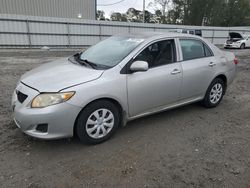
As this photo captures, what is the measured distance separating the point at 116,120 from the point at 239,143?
76.3 inches

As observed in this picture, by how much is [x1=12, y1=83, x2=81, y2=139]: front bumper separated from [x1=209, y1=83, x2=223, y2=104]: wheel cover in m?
3.05

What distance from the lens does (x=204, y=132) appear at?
3.87 meters

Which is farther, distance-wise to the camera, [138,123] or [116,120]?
[138,123]

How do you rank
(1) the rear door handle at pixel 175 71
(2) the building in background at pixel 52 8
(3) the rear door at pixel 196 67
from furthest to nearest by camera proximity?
(2) the building in background at pixel 52 8 → (3) the rear door at pixel 196 67 → (1) the rear door handle at pixel 175 71

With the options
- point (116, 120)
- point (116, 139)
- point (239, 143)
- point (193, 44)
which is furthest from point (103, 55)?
point (239, 143)

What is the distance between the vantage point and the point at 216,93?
16.2ft

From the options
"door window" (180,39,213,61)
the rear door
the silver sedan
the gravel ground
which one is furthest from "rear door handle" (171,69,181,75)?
the gravel ground

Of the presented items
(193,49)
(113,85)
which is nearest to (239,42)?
(193,49)

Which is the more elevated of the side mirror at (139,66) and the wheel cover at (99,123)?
the side mirror at (139,66)

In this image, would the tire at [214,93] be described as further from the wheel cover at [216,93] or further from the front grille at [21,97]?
the front grille at [21,97]

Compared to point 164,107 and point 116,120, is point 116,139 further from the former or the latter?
point 164,107

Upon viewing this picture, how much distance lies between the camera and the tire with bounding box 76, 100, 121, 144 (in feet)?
10.3

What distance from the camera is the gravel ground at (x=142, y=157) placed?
266 centimetres

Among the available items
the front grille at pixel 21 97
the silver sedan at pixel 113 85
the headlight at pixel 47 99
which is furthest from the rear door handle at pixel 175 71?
the front grille at pixel 21 97
